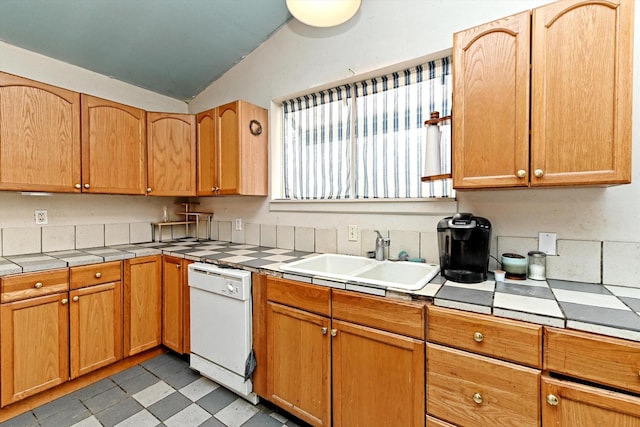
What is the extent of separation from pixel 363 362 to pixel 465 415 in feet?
1.43

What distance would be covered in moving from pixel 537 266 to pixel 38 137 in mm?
3111

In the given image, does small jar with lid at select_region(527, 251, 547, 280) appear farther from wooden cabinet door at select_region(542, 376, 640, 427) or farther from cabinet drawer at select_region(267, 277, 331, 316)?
cabinet drawer at select_region(267, 277, 331, 316)

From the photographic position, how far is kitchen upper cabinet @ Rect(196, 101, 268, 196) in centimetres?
232

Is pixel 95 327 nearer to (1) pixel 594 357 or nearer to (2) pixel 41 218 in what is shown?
(2) pixel 41 218

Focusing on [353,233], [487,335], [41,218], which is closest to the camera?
[487,335]

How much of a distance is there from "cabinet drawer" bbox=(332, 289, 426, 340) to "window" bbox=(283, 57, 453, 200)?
0.83m

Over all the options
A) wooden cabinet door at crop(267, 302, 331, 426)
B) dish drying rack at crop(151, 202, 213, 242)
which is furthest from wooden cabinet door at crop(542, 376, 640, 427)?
dish drying rack at crop(151, 202, 213, 242)

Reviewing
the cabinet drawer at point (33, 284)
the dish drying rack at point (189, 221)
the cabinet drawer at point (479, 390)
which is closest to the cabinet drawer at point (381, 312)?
the cabinet drawer at point (479, 390)

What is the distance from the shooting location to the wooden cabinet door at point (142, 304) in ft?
7.07

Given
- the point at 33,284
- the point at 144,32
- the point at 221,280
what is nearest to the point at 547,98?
the point at 221,280

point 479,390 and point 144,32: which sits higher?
point 144,32

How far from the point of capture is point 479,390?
1.07m

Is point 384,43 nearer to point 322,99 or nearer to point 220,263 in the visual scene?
point 322,99

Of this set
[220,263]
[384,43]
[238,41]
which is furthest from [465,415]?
[238,41]
